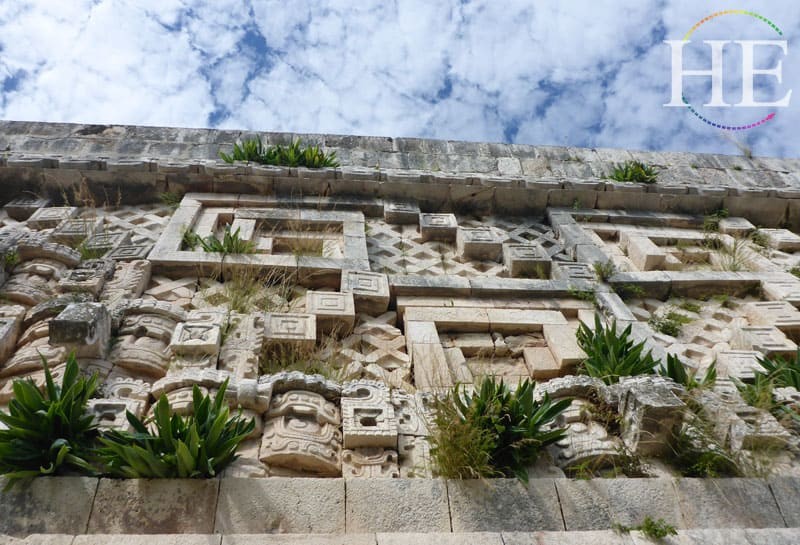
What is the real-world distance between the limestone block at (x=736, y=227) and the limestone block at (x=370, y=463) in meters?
6.16

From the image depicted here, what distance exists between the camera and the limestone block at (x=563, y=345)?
477 cm

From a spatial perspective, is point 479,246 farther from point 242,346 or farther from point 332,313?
point 242,346

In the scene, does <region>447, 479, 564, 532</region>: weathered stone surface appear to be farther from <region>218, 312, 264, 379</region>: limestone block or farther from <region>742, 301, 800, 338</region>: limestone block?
<region>742, 301, 800, 338</region>: limestone block

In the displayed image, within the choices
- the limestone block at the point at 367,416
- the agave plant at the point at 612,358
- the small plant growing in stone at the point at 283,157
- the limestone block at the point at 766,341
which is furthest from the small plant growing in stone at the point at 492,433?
the small plant growing in stone at the point at 283,157

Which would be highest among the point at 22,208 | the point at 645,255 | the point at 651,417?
the point at 22,208

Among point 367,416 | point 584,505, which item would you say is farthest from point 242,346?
point 584,505

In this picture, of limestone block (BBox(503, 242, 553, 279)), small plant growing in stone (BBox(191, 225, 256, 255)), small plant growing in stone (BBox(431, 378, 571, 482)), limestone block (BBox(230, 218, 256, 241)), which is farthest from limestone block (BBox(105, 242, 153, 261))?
limestone block (BBox(503, 242, 553, 279))

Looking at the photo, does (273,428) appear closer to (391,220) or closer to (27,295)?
(27,295)

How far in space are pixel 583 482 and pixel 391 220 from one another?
452 centimetres

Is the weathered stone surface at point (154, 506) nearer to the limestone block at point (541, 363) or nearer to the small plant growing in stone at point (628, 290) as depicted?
the limestone block at point (541, 363)

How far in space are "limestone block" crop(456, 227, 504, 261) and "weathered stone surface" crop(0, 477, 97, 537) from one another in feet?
14.7

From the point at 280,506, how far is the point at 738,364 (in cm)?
378

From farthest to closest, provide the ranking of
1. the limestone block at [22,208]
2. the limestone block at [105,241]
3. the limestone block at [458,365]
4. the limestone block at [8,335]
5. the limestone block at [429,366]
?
the limestone block at [22,208]
the limestone block at [105,241]
the limestone block at [458,365]
the limestone block at [429,366]
the limestone block at [8,335]

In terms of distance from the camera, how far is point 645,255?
6527mm
